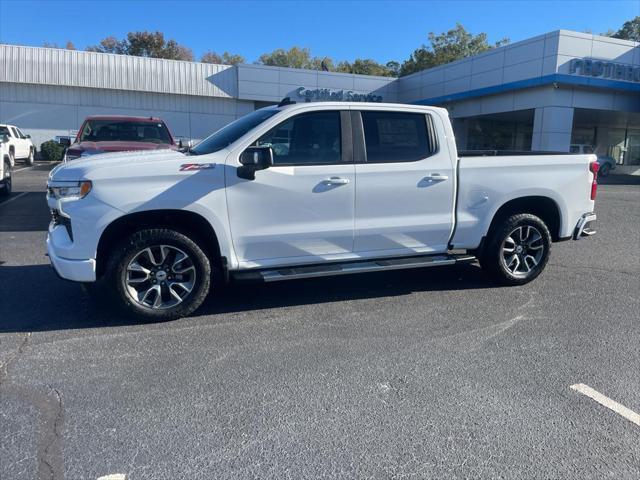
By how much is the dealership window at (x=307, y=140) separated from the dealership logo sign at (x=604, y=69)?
23012 mm

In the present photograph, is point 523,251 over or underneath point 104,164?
underneath

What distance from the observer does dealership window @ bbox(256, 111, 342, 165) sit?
16.2ft

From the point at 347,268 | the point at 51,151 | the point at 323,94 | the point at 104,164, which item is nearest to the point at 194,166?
the point at 104,164

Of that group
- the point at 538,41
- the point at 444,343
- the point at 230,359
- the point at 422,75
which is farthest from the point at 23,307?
the point at 422,75

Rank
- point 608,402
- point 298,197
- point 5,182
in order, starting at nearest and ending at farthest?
point 608,402 < point 298,197 < point 5,182

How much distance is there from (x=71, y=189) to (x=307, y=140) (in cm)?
219

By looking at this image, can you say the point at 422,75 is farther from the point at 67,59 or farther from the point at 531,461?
the point at 531,461

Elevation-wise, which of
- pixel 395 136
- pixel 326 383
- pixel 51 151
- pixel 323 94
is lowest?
pixel 326 383

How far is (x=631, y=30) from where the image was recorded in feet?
222

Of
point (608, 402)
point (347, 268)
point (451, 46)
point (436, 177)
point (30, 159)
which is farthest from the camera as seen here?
point (451, 46)

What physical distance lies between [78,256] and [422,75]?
107 ft

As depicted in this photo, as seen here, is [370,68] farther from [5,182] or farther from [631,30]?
[5,182]

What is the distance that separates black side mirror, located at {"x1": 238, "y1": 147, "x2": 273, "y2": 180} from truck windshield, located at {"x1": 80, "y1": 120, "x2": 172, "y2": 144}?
19.3 feet

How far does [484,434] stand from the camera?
3.08m
